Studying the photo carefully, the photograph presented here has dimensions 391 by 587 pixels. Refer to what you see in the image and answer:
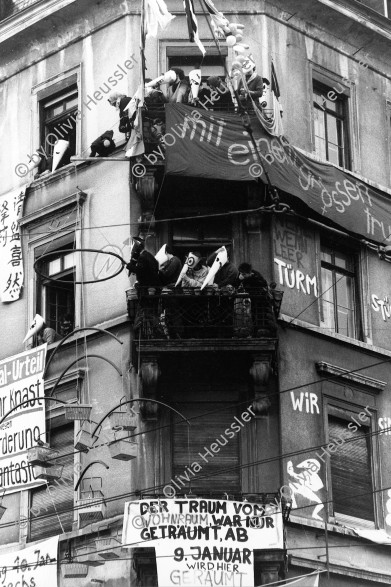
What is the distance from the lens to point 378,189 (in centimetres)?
4072

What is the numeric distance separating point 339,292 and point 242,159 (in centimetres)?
408

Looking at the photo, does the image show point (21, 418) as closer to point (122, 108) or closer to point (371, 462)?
point (122, 108)

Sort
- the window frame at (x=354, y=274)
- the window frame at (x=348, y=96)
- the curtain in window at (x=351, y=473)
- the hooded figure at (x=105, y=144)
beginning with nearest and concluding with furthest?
the curtain in window at (x=351, y=473), the hooded figure at (x=105, y=144), the window frame at (x=354, y=274), the window frame at (x=348, y=96)

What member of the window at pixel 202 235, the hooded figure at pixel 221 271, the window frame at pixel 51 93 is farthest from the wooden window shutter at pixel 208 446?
the window frame at pixel 51 93

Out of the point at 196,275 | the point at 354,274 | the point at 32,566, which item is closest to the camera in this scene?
the point at 196,275

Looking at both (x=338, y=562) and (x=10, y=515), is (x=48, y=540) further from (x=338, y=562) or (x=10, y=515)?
(x=338, y=562)

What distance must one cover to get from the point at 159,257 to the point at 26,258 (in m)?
4.87

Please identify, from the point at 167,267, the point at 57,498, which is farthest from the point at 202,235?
the point at 57,498

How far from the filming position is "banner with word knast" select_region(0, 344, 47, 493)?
125 feet

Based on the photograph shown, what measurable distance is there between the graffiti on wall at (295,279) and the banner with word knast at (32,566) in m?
7.49

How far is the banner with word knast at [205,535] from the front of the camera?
34375mm

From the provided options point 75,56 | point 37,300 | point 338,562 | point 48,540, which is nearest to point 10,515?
point 48,540

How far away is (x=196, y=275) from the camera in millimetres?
36531

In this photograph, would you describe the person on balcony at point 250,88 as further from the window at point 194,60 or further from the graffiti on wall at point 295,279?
the graffiti on wall at point 295,279
